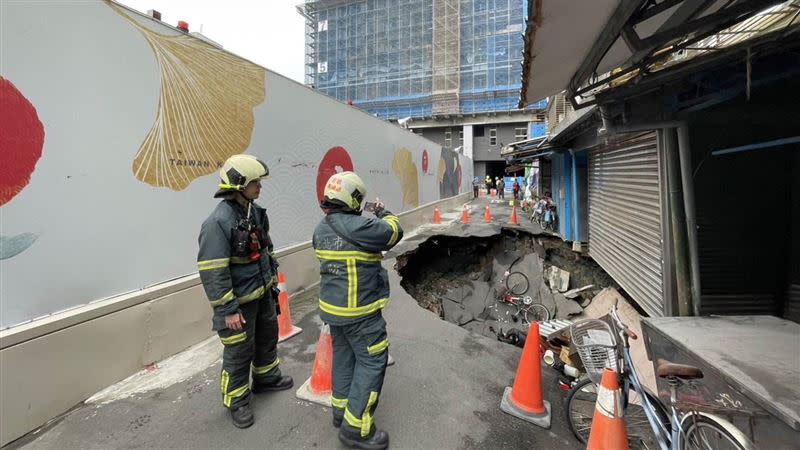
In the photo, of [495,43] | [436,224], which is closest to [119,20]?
[436,224]

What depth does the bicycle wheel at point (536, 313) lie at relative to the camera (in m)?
7.58

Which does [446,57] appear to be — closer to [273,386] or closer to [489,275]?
[489,275]

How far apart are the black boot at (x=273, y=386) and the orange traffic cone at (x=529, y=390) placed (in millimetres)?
1954

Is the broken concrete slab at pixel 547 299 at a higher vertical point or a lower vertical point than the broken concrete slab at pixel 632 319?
lower

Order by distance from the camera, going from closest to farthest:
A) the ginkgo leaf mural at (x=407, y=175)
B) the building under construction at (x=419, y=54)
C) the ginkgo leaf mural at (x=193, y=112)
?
1. the ginkgo leaf mural at (x=193, y=112)
2. the ginkgo leaf mural at (x=407, y=175)
3. the building under construction at (x=419, y=54)

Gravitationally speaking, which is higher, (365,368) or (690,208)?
(690,208)

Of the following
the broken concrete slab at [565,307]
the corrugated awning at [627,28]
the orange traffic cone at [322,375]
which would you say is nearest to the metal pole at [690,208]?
the corrugated awning at [627,28]

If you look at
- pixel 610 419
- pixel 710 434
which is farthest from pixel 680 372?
pixel 610 419

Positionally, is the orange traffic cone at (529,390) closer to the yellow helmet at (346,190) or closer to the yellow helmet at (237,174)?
the yellow helmet at (346,190)

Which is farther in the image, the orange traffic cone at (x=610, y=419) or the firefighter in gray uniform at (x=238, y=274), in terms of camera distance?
the firefighter in gray uniform at (x=238, y=274)

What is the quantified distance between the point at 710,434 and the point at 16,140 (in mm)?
5022

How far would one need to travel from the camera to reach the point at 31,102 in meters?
2.76

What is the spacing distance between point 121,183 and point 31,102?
2.93ft

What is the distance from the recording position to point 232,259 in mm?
2627
